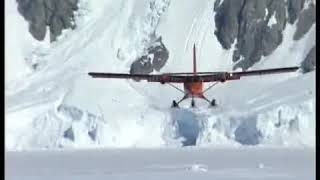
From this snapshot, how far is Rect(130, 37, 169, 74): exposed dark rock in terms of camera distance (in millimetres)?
11532

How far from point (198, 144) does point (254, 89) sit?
300 centimetres

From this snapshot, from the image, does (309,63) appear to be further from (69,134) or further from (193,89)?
(193,89)

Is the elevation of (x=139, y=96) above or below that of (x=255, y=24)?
below

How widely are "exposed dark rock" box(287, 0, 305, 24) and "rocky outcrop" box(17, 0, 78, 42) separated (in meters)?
4.49

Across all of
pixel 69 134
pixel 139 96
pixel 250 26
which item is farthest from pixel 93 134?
pixel 250 26

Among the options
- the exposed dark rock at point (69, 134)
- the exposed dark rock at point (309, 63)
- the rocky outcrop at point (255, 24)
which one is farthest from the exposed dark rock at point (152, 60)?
the exposed dark rock at point (309, 63)

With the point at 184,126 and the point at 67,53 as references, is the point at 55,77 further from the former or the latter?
the point at 184,126

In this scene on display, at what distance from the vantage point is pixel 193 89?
8.31 meters

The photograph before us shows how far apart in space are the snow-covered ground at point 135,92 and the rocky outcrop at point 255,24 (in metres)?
0.21

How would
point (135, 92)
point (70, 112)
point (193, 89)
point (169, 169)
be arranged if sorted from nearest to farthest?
1. point (169, 169)
2. point (193, 89)
3. point (135, 92)
4. point (70, 112)

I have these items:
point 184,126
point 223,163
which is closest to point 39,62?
point 184,126

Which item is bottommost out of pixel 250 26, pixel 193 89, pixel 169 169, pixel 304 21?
pixel 169 169

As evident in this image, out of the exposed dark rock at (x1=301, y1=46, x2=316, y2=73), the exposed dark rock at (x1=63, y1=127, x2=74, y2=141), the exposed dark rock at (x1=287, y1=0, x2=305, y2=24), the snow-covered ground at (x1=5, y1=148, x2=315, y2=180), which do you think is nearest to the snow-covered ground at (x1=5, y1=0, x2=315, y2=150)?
the exposed dark rock at (x1=63, y1=127, x2=74, y2=141)

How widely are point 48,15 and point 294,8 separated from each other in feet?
16.8
